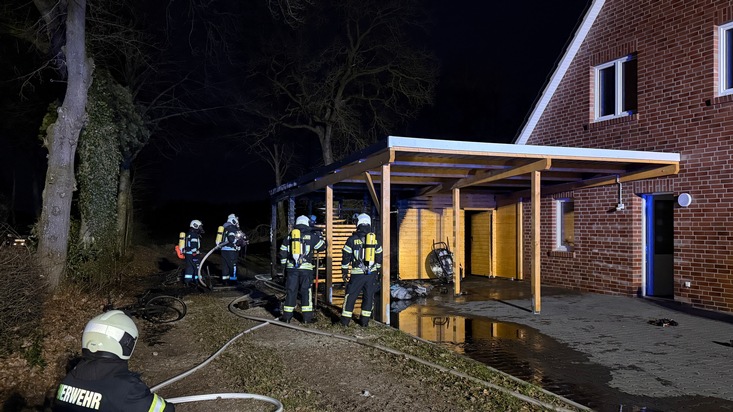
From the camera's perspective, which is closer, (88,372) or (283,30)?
(88,372)

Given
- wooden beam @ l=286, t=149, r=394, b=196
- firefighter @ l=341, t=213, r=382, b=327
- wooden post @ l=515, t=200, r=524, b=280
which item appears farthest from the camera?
wooden post @ l=515, t=200, r=524, b=280

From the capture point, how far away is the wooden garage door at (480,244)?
16.8 meters

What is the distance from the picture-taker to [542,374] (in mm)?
6230

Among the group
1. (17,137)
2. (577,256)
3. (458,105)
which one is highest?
(458,105)

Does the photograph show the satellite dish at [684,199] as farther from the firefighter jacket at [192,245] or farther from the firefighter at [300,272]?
the firefighter jacket at [192,245]

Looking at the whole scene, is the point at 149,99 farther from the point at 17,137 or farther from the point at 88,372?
the point at 88,372

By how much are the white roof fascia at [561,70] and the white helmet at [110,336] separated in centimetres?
1288

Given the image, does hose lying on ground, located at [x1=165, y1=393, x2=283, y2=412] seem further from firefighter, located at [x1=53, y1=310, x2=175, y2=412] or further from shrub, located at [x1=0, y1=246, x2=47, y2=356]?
shrub, located at [x1=0, y1=246, x2=47, y2=356]

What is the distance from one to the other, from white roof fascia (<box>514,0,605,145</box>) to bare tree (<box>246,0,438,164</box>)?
10973 millimetres

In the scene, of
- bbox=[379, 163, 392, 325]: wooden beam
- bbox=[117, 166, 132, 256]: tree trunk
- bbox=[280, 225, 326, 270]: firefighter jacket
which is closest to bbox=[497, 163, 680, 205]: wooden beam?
bbox=[379, 163, 392, 325]: wooden beam

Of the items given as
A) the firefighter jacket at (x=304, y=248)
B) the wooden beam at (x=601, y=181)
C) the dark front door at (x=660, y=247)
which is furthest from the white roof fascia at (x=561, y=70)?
the firefighter jacket at (x=304, y=248)

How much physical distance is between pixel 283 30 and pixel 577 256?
17948 mm

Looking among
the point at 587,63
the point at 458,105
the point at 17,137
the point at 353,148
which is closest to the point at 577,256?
the point at 587,63

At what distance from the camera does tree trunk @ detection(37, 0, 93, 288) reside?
410 inches
